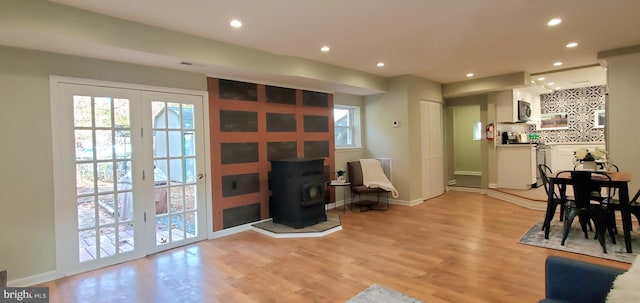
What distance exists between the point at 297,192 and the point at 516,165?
507 centimetres

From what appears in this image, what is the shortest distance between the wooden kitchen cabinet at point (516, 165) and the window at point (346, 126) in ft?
10.6

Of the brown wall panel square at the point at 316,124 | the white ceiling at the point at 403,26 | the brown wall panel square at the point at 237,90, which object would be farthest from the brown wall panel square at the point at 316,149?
the white ceiling at the point at 403,26

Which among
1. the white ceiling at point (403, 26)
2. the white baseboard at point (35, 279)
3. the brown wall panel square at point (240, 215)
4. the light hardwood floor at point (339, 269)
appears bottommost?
the light hardwood floor at point (339, 269)

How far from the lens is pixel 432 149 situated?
681cm

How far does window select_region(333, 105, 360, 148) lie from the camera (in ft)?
21.2

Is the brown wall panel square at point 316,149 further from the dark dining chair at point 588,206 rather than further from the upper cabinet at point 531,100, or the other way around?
the upper cabinet at point 531,100

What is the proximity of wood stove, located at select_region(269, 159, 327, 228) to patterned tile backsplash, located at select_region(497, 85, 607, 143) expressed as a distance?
5909mm

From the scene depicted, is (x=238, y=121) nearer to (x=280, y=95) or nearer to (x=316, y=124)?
(x=280, y=95)

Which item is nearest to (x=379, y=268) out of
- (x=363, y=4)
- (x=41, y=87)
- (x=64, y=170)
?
(x=363, y=4)

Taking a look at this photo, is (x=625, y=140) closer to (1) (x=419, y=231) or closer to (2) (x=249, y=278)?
(1) (x=419, y=231)

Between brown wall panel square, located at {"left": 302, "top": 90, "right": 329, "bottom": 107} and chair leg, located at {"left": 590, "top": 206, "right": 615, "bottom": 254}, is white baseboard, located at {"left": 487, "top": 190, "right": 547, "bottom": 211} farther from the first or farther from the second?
brown wall panel square, located at {"left": 302, "top": 90, "right": 329, "bottom": 107}

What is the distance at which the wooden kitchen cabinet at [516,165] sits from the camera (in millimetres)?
6621

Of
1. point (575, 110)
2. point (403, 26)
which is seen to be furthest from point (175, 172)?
point (575, 110)

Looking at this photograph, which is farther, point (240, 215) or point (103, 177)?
point (240, 215)
